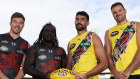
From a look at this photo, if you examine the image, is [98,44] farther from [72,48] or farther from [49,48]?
[49,48]

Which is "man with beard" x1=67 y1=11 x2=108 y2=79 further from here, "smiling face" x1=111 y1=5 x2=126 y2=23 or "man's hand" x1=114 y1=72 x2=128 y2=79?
"smiling face" x1=111 y1=5 x2=126 y2=23

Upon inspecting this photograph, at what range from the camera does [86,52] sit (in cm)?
417

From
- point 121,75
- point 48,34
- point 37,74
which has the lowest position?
point 121,75

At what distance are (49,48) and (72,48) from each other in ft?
2.23

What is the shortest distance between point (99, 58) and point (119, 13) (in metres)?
1.33

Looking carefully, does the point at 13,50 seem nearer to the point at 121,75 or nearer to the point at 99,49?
the point at 99,49

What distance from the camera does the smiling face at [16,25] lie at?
4.51m

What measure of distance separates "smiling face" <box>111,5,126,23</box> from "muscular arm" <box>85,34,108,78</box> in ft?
2.48

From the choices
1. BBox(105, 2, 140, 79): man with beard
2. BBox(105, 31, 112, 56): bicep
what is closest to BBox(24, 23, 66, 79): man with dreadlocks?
BBox(105, 31, 112, 56): bicep

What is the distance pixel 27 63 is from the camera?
393cm

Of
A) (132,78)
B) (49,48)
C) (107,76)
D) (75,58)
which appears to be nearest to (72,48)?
(75,58)

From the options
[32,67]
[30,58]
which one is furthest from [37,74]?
[30,58]

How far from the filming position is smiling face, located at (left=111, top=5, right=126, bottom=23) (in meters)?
4.18

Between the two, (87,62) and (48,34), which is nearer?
(87,62)
